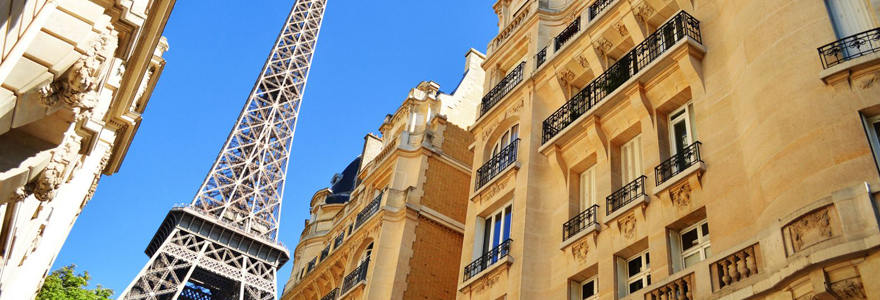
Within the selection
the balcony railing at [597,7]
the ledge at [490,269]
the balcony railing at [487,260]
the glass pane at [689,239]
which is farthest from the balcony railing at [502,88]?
the glass pane at [689,239]

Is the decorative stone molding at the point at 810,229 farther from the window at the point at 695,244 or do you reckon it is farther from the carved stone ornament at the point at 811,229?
the window at the point at 695,244

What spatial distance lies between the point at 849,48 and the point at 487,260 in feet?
31.2

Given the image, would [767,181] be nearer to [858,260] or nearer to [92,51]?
[858,260]

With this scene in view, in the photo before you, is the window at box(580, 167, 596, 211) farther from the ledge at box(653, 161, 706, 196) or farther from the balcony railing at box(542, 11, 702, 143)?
the ledge at box(653, 161, 706, 196)

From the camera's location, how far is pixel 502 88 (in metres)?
22.6

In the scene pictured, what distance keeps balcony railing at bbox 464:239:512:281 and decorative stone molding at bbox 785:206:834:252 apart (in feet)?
25.9

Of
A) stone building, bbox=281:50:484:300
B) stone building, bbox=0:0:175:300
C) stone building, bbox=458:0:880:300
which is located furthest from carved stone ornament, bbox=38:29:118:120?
stone building, bbox=281:50:484:300

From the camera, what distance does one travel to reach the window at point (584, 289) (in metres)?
15.0

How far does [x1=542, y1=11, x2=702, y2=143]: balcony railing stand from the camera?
621 inches

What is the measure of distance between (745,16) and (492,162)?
8876 millimetres

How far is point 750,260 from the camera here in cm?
1066

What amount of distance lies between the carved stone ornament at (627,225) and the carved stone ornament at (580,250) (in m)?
0.92

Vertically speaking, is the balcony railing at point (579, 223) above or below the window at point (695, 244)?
above

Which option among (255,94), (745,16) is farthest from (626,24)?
(255,94)
